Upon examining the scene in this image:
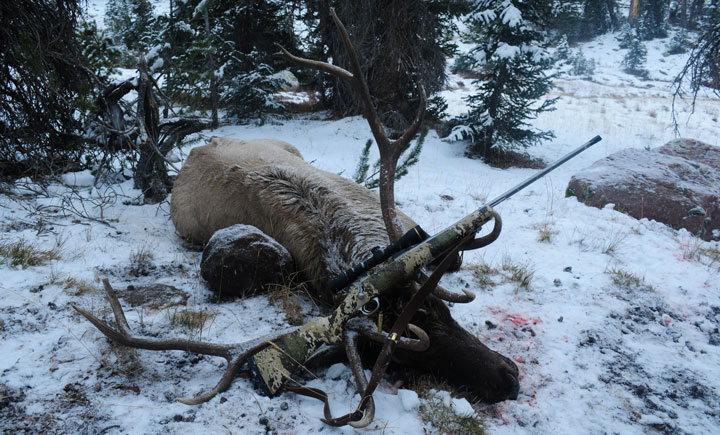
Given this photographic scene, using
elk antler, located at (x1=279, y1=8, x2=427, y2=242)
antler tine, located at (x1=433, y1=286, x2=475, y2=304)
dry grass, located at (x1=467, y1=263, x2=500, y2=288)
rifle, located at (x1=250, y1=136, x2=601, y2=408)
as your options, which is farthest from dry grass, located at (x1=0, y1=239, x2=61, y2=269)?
dry grass, located at (x1=467, y1=263, x2=500, y2=288)

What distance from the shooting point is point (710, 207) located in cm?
Answer: 505

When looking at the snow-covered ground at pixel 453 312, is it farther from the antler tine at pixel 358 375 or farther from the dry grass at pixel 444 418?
the antler tine at pixel 358 375

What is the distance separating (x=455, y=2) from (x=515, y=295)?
7.99 meters

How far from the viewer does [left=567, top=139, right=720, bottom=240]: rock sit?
4.99 metres

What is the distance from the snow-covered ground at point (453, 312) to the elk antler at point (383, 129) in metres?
0.99

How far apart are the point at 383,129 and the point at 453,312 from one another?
1471 millimetres

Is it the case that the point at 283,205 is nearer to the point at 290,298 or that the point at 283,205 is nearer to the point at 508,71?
the point at 290,298

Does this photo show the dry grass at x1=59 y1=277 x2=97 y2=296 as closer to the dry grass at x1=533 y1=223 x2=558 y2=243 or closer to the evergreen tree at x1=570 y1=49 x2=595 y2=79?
the dry grass at x1=533 y1=223 x2=558 y2=243

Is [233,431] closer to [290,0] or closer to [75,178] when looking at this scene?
[75,178]

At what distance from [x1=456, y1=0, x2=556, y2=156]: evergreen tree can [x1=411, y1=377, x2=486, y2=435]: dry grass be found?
279 inches

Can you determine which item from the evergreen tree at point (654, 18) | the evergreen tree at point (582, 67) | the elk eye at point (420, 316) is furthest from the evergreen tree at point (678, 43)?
the elk eye at point (420, 316)

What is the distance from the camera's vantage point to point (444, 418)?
2000 millimetres

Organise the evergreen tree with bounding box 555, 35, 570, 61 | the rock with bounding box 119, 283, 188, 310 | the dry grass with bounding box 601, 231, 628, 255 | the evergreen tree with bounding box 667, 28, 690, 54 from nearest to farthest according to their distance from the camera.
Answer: the rock with bounding box 119, 283, 188, 310 < the dry grass with bounding box 601, 231, 628, 255 < the evergreen tree with bounding box 555, 35, 570, 61 < the evergreen tree with bounding box 667, 28, 690, 54

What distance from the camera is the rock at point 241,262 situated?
3.02 meters
